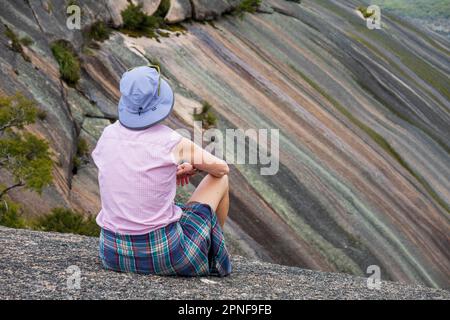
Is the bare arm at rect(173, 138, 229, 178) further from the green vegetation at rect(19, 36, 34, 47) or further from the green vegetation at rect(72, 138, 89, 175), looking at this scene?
the green vegetation at rect(19, 36, 34, 47)

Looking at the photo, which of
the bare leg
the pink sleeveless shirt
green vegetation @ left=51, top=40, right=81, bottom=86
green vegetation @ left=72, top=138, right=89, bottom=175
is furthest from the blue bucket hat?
green vegetation @ left=51, top=40, right=81, bottom=86

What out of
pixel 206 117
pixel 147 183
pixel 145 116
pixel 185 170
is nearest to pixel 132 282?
pixel 147 183

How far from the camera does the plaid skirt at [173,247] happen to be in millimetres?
8711

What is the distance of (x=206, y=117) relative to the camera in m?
24.9

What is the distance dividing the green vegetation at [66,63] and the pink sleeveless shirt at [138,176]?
13949 mm

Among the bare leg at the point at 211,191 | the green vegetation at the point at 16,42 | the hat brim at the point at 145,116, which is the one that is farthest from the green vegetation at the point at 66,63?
the hat brim at the point at 145,116

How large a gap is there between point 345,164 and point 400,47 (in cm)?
2300

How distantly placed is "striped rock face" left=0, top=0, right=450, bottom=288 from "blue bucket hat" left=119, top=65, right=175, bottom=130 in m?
8.12

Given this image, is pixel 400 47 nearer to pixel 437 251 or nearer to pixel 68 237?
pixel 437 251

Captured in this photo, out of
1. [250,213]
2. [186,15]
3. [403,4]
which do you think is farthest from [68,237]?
[403,4]

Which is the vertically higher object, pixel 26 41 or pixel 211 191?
pixel 211 191

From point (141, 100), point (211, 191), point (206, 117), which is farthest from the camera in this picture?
point (206, 117)

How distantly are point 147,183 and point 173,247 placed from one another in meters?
0.65

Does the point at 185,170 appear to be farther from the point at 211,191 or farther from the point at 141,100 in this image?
the point at 141,100
